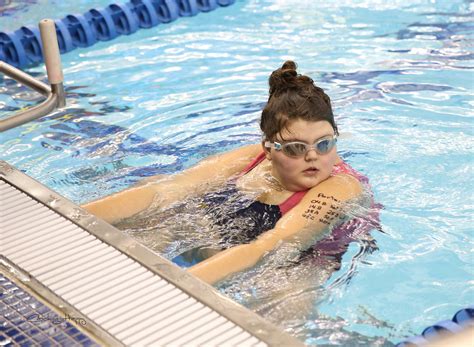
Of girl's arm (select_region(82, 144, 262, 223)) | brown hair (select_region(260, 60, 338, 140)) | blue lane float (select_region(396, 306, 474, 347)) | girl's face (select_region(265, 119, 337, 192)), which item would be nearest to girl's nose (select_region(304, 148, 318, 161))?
girl's face (select_region(265, 119, 337, 192))

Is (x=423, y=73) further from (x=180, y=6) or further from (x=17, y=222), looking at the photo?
(x=17, y=222)

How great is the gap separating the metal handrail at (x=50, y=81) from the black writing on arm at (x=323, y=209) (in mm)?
987

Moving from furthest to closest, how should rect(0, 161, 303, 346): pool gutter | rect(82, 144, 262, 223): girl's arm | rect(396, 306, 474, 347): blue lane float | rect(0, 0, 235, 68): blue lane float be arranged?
rect(0, 0, 235, 68): blue lane float < rect(82, 144, 262, 223): girl's arm < rect(396, 306, 474, 347): blue lane float < rect(0, 161, 303, 346): pool gutter

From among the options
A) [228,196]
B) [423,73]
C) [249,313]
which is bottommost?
[423,73]

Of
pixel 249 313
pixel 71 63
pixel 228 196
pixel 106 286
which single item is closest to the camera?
pixel 249 313

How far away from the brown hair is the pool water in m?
0.51

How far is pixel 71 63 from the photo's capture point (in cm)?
615

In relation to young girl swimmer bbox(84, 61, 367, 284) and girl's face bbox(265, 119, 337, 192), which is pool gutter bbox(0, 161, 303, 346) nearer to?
young girl swimmer bbox(84, 61, 367, 284)

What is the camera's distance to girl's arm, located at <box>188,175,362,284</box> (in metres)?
2.64

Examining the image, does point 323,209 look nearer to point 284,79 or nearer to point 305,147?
point 305,147

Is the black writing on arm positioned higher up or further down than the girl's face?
further down

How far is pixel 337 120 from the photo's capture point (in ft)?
15.0

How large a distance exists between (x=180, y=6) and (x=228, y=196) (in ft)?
14.1

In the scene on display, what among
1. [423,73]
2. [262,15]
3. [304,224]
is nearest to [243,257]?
[304,224]
